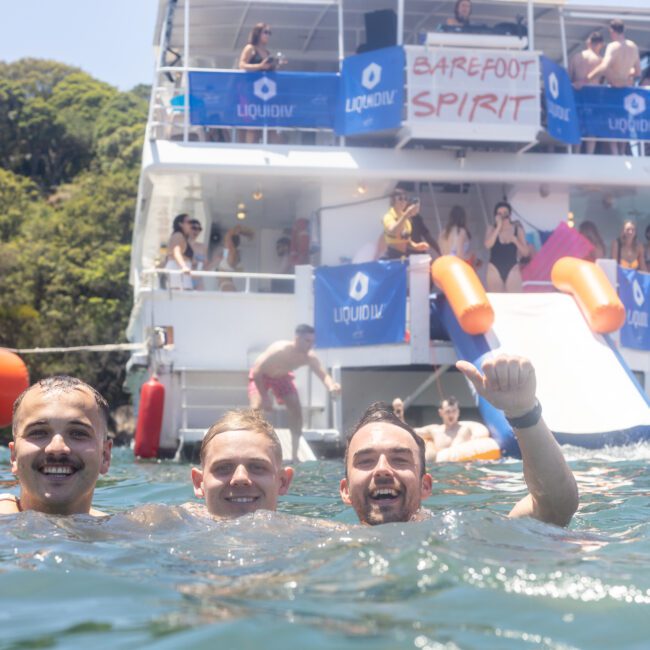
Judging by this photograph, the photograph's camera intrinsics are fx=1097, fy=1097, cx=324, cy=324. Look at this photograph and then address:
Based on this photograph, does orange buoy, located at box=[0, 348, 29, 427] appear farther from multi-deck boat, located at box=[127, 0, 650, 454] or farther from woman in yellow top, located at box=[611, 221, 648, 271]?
woman in yellow top, located at box=[611, 221, 648, 271]

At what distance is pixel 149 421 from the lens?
1291cm

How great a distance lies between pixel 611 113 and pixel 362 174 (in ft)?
11.9

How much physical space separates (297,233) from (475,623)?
12921 millimetres

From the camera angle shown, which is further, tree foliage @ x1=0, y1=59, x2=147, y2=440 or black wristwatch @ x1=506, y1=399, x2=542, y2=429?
tree foliage @ x1=0, y1=59, x2=147, y2=440

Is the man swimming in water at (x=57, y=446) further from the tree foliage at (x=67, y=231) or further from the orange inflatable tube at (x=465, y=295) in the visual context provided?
the tree foliage at (x=67, y=231)

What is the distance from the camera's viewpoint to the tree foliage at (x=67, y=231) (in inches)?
1145

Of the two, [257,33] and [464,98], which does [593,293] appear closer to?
[464,98]

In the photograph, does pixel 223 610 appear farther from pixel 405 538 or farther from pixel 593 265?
pixel 593 265

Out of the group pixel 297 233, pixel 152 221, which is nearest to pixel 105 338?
pixel 152 221

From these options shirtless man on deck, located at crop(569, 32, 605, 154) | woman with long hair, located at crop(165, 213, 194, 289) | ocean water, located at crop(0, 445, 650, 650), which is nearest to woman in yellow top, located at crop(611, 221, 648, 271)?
shirtless man on deck, located at crop(569, 32, 605, 154)

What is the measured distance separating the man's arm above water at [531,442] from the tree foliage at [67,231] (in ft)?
81.1

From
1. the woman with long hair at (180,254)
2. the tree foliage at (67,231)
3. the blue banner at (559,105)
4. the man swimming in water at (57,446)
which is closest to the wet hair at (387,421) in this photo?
the man swimming in water at (57,446)

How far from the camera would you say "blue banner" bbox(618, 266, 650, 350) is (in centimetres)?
1323

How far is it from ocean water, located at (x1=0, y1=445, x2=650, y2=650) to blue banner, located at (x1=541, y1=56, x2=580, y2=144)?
1013cm
